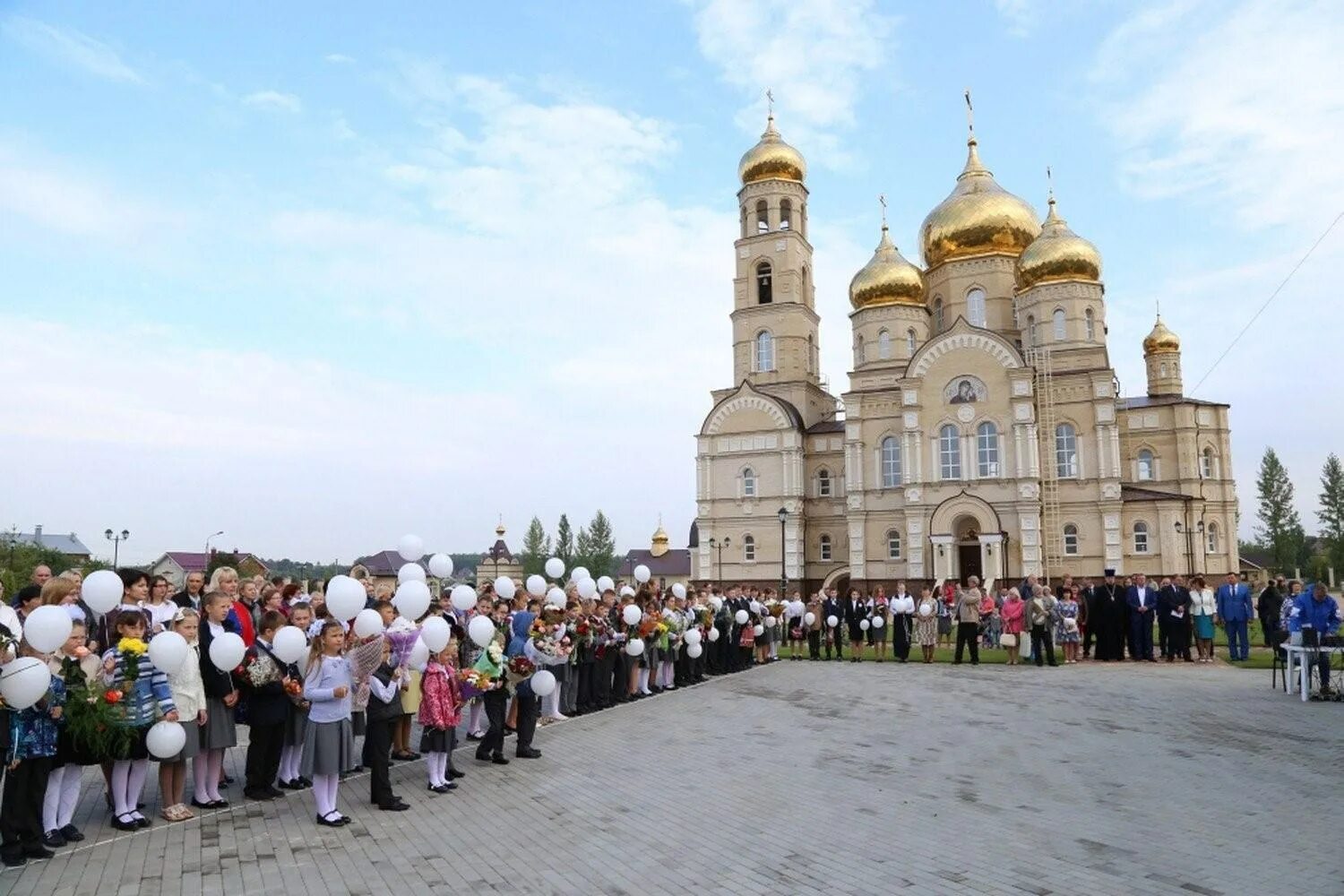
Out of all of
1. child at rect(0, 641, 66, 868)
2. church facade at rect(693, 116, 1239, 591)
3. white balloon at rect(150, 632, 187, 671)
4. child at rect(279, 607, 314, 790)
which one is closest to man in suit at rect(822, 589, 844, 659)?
church facade at rect(693, 116, 1239, 591)

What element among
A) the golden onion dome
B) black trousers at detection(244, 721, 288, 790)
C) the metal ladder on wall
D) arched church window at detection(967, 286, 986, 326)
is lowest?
black trousers at detection(244, 721, 288, 790)

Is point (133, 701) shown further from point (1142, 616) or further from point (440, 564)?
point (1142, 616)

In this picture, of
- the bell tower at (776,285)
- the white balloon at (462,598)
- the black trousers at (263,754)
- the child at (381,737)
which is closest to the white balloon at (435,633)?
the child at (381,737)

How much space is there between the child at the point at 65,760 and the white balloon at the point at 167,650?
468 millimetres

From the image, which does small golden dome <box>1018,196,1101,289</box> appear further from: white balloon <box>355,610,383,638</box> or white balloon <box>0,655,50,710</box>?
white balloon <box>0,655,50,710</box>

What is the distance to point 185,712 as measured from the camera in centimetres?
791

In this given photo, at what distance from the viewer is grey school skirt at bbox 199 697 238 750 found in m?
8.25

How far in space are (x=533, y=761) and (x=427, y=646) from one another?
2432 mm

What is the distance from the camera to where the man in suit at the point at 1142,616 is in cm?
2152

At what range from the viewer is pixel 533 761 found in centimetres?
1071

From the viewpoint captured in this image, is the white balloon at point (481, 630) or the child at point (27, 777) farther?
the white balloon at point (481, 630)

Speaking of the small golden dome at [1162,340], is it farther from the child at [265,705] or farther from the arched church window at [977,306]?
the child at [265,705]

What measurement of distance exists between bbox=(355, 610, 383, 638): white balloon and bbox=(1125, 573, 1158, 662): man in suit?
18.8 meters

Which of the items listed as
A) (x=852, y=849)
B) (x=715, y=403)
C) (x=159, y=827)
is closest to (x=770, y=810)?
(x=852, y=849)
